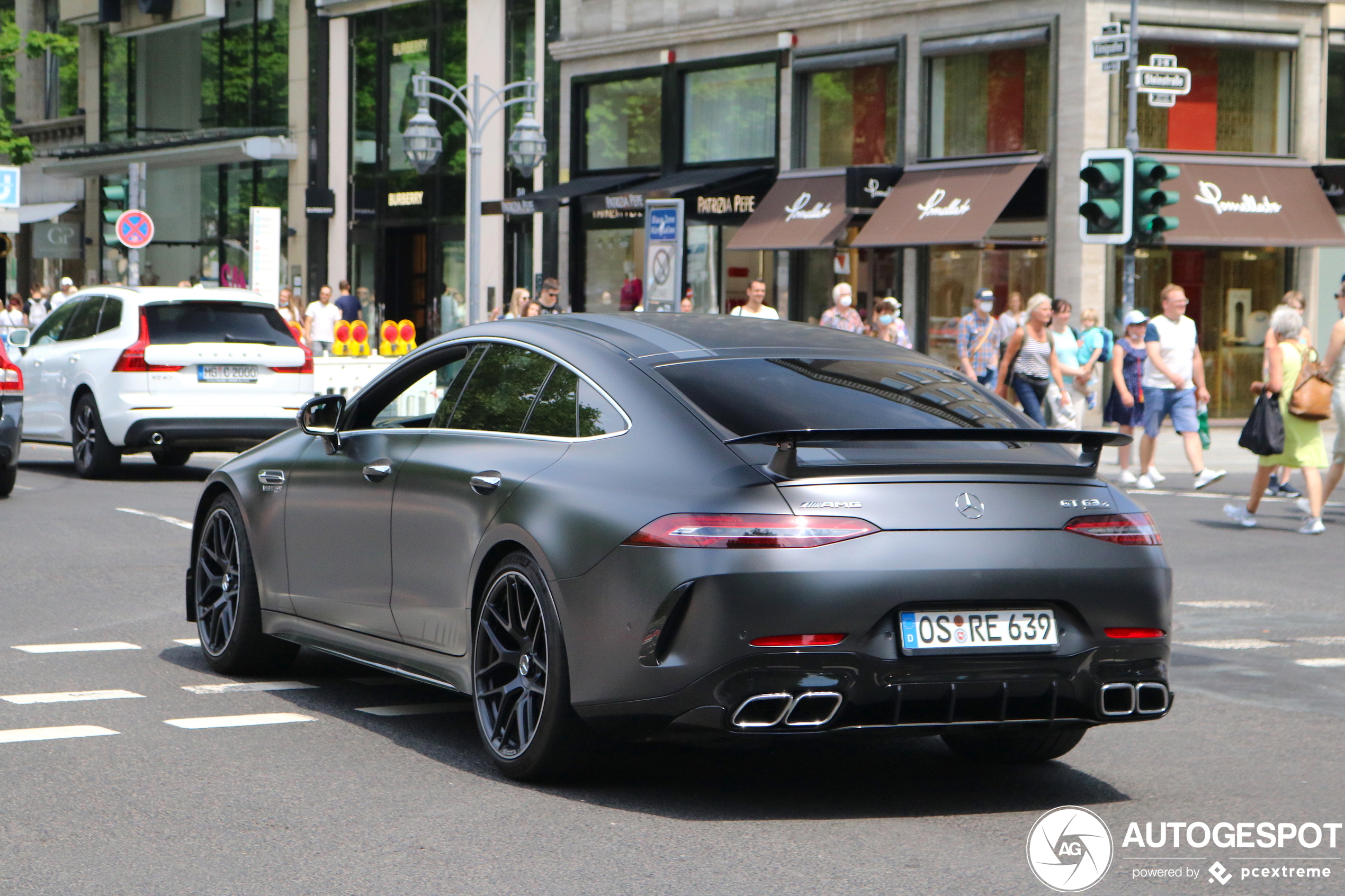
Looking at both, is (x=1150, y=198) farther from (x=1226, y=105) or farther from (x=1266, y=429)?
(x=1226, y=105)

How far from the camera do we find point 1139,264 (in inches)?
1070

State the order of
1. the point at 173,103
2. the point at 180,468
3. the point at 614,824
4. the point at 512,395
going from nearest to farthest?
the point at 614,824 < the point at 512,395 < the point at 180,468 < the point at 173,103

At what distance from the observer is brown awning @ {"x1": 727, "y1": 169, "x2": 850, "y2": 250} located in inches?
1178

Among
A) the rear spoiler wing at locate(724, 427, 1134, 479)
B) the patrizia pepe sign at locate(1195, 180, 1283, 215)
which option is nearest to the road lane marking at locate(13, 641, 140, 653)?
the rear spoiler wing at locate(724, 427, 1134, 479)

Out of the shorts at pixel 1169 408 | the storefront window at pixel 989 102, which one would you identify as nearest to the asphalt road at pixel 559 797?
the shorts at pixel 1169 408

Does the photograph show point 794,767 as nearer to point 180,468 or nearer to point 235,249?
point 180,468

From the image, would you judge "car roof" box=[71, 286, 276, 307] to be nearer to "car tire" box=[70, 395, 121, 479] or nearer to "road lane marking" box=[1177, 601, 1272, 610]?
"car tire" box=[70, 395, 121, 479]

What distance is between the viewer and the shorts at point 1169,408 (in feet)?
59.8

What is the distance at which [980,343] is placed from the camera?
20.8m

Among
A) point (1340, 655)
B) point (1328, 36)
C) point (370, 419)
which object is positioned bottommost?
point (1340, 655)

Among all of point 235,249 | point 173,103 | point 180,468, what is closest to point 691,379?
point 180,468

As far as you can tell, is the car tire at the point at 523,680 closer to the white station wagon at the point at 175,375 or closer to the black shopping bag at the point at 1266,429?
the black shopping bag at the point at 1266,429

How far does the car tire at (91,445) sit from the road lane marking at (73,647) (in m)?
8.63

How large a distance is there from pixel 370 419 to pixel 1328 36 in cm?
2413
